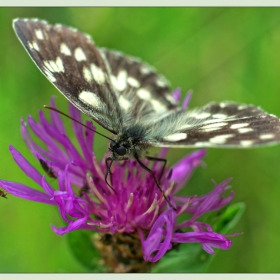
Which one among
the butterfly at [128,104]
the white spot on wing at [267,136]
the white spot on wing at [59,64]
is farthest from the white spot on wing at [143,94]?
the white spot on wing at [267,136]

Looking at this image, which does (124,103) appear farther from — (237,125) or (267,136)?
(267,136)

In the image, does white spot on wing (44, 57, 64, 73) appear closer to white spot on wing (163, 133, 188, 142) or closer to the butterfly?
the butterfly

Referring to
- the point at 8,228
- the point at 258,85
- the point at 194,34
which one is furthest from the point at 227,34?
the point at 8,228

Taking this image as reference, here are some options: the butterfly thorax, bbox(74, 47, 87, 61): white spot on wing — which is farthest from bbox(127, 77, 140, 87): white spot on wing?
the butterfly thorax

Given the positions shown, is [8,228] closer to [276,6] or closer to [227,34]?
[227,34]

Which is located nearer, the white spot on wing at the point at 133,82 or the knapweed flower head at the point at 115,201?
the knapweed flower head at the point at 115,201

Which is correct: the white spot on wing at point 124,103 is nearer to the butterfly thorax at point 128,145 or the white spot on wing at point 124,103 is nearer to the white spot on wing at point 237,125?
the butterfly thorax at point 128,145
